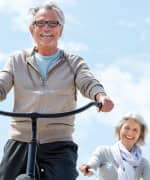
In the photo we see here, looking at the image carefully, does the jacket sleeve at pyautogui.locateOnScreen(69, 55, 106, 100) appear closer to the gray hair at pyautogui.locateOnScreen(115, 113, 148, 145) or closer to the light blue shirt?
the light blue shirt

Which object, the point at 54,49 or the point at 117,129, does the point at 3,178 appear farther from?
the point at 117,129

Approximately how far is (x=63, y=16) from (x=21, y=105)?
80 centimetres

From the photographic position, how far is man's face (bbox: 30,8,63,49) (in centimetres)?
530

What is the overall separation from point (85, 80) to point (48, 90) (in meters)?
0.30

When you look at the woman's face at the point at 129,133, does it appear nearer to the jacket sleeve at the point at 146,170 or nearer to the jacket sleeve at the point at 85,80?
the jacket sleeve at the point at 146,170

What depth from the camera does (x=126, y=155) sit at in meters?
7.64

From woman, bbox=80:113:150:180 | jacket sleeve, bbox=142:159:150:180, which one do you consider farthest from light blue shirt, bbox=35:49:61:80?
jacket sleeve, bbox=142:159:150:180

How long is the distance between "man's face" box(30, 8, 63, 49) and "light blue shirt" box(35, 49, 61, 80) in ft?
0.30

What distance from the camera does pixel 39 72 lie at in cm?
532

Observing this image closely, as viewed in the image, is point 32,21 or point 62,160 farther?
point 32,21

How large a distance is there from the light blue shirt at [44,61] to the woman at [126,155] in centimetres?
228

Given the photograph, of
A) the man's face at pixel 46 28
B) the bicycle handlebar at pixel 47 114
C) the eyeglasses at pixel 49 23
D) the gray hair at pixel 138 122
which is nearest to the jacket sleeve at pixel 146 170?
the gray hair at pixel 138 122

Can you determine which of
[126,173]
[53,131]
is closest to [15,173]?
[53,131]

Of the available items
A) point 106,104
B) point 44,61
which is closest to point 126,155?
point 44,61
